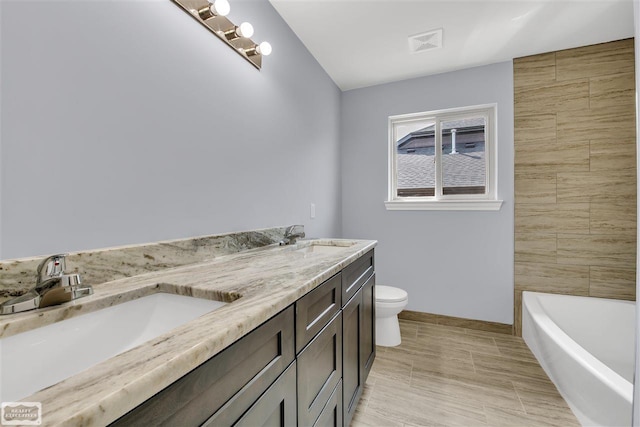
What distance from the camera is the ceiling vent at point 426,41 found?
6.63 feet

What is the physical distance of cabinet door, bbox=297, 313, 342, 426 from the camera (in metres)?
0.82

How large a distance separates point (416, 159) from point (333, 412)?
92.9 inches

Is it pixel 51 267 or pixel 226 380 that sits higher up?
pixel 51 267

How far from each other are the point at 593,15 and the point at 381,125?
5.23 feet

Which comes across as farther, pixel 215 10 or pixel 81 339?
pixel 215 10

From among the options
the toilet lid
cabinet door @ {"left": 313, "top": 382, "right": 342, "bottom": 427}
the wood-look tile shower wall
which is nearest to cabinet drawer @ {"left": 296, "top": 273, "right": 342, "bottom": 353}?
cabinet door @ {"left": 313, "top": 382, "right": 342, "bottom": 427}

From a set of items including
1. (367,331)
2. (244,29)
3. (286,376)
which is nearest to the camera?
(286,376)

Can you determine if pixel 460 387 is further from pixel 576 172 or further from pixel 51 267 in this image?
pixel 51 267

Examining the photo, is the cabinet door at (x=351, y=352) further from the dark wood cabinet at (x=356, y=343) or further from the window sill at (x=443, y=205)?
the window sill at (x=443, y=205)

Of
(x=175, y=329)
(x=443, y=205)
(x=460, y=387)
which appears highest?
(x=443, y=205)

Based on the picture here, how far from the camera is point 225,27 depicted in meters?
1.32

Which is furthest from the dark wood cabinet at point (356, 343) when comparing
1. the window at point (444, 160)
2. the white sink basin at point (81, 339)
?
the window at point (444, 160)

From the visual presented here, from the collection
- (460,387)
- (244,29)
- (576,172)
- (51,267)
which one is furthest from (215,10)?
(576,172)

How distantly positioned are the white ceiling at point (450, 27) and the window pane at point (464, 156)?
1.72 feet
